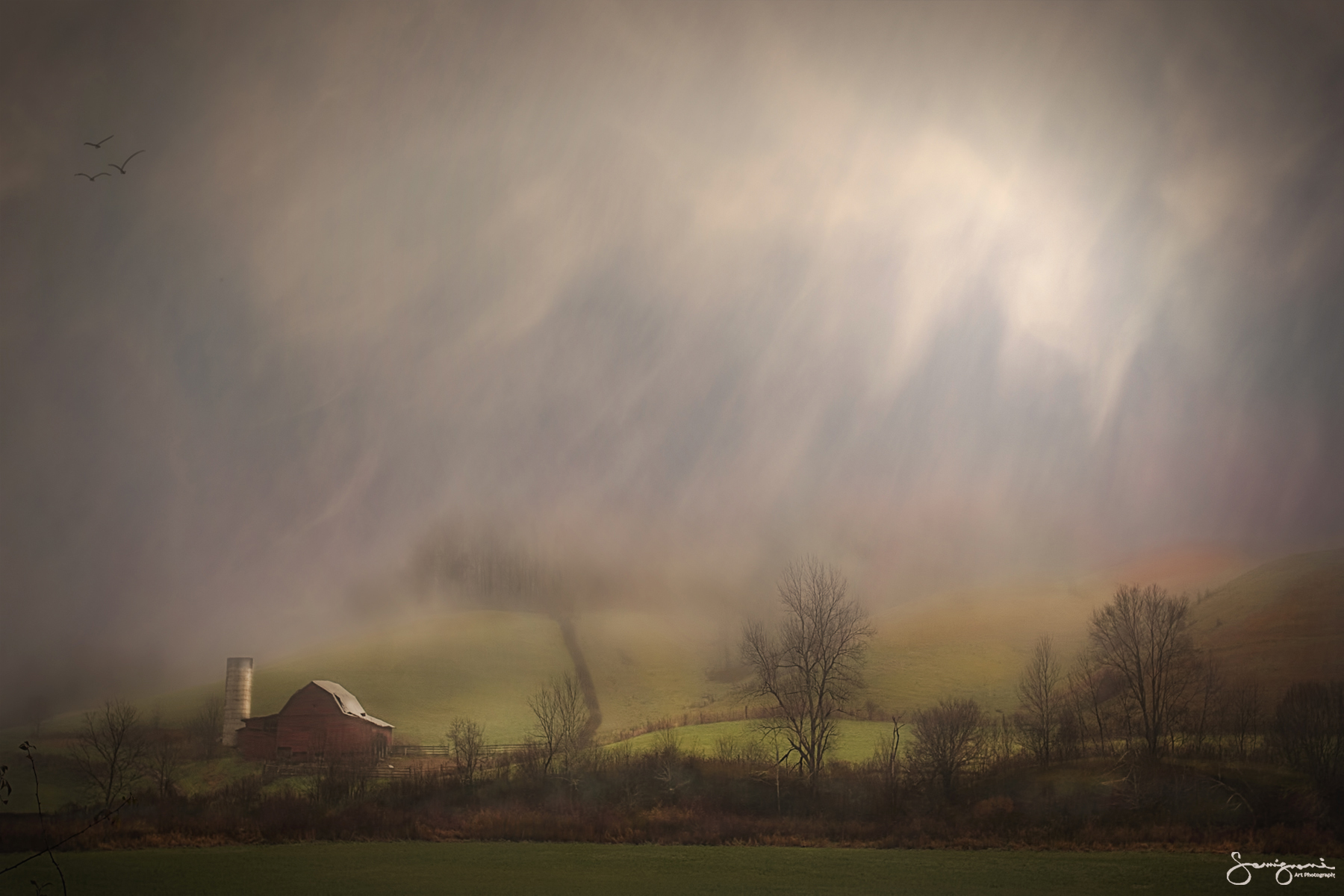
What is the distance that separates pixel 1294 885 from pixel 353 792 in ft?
115

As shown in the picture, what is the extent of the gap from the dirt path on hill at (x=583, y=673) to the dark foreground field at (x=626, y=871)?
35.5ft

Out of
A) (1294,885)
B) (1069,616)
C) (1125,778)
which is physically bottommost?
(1294,885)

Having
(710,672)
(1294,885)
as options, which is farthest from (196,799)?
(1294,885)

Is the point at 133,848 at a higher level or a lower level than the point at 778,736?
lower

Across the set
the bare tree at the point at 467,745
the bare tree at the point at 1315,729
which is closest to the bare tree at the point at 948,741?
the bare tree at the point at 1315,729

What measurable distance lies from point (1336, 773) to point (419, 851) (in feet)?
115

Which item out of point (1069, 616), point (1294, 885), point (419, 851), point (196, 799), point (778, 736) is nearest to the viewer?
point (1294, 885)

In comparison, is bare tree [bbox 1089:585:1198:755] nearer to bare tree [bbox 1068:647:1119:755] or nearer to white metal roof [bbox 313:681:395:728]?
Result: bare tree [bbox 1068:647:1119:755]

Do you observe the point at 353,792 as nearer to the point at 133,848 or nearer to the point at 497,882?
the point at 133,848

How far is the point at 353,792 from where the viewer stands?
137 ft

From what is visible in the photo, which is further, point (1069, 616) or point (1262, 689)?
point (1069, 616)

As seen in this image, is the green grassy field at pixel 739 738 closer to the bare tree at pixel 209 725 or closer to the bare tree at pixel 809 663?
the bare tree at pixel 809 663

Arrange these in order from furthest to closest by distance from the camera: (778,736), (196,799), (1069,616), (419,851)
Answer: (1069,616), (778,736), (196,799), (419,851)

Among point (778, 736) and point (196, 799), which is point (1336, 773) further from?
point (196, 799)
